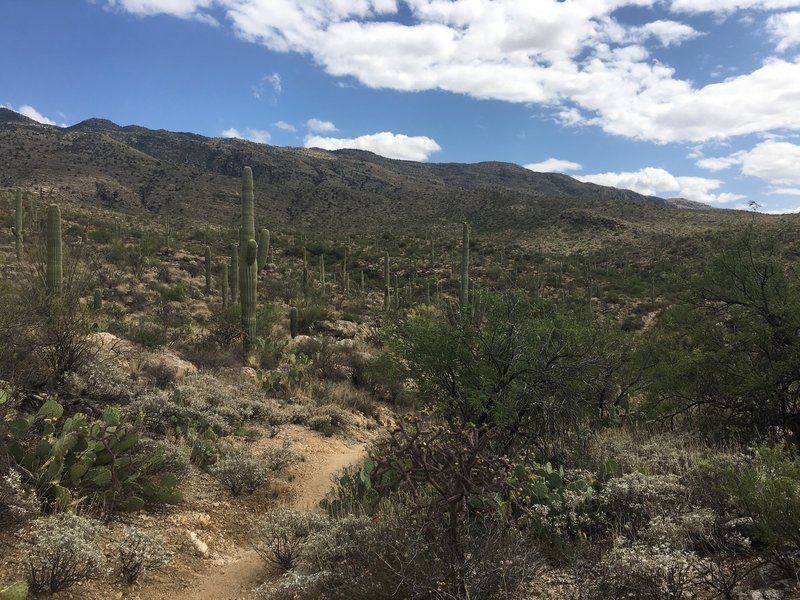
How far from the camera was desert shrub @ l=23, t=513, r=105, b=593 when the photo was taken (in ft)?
12.8

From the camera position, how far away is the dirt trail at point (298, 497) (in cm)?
459

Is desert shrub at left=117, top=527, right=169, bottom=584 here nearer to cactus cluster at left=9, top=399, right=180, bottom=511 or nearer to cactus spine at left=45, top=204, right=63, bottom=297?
cactus cluster at left=9, top=399, right=180, bottom=511

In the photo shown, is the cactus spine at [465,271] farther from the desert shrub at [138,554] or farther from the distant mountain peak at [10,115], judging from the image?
the distant mountain peak at [10,115]

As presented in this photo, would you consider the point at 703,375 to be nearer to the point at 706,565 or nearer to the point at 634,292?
the point at 706,565

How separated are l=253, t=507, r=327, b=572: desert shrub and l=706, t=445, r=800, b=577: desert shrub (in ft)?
12.0

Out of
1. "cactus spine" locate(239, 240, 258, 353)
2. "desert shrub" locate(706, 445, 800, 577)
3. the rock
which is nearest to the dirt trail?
the rock

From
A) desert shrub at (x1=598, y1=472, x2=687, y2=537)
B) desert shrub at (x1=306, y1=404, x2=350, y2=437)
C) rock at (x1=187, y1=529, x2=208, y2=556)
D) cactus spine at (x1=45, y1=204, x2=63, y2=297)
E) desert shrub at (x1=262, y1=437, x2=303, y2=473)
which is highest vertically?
cactus spine at (x1=45, y1=204, x2=63, y2=297)

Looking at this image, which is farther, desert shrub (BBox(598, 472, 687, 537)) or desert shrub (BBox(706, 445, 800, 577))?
desert shrub (BBox(598, 472, 687, 537))

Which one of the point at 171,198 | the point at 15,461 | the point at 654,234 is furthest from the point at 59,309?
the point at 171,198

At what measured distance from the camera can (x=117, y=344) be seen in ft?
33.8

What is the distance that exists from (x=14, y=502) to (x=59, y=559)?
40.2 inches

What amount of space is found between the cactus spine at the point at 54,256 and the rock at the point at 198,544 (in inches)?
236

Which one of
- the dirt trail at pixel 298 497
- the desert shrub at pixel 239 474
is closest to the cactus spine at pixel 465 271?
the dirt trail at pixel 298 497

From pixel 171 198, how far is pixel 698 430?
67.5 meters
